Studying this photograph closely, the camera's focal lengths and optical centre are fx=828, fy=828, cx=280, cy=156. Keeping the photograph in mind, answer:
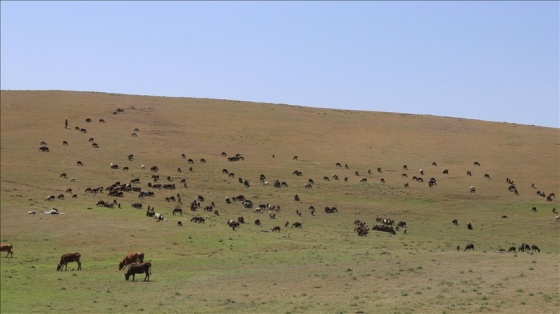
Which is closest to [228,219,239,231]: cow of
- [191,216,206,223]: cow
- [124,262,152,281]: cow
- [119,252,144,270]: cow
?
[191,216,206,223]: cow

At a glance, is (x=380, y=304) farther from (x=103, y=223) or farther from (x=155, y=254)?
(x=103, y=223)

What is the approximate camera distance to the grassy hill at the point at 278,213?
96.1ft

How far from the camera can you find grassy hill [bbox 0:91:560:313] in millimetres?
29281

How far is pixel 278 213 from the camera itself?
181 ft

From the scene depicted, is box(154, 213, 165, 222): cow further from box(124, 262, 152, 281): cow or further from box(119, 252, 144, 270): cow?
box(124, 262, 152, 281): cow

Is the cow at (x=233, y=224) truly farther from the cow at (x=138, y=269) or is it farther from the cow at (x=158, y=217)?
the cow at (x=138, y=269)

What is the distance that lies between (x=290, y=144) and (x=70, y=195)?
1262 inches

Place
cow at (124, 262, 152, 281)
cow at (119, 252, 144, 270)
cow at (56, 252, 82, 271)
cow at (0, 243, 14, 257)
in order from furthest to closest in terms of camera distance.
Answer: cow at (0, 243, 14, 257)
cow at (119, 252, 144, 270)
cow at (56, 252, 82, 271)
cow at (124, 262, 152, 281)

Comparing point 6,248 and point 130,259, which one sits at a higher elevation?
point 130,259

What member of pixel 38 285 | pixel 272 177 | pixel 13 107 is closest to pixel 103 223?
pixel 38 285

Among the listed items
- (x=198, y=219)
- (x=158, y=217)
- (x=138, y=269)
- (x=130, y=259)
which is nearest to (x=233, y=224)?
(x=198, y=219)

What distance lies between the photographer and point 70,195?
56.4 m

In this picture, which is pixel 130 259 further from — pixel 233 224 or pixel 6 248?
pixel 233 224

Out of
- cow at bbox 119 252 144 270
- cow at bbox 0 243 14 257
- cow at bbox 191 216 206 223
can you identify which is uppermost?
cow at bbox 191 216 206 223
